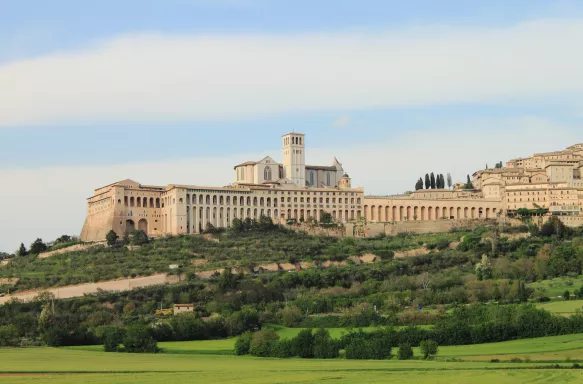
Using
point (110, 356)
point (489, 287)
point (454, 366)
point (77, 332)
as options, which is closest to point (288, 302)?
point (489, 287)

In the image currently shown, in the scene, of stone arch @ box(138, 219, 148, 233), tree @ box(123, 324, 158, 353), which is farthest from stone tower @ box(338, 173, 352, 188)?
tree @ box(123, 324, 158, 353)

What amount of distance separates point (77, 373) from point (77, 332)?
1422 centimetres

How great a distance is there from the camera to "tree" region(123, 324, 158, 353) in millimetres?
42375

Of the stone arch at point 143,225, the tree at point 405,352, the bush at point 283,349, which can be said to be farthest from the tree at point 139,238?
the tree at point 405,352

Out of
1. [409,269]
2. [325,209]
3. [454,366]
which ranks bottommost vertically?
[454,366]

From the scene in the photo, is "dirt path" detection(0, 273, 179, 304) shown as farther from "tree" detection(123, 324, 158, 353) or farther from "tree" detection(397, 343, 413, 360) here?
"tree" detection(397, 343, 413, 360)

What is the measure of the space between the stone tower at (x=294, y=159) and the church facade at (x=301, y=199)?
80 millimetres

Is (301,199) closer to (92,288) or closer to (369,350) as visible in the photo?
(92,288)

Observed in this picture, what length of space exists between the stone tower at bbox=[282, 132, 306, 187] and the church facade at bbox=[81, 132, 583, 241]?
0.26 feet

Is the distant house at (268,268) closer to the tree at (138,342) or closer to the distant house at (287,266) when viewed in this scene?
the distant house at (287,266)

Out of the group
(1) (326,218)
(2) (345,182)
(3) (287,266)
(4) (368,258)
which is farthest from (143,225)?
(2) (345,182)

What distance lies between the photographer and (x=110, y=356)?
39.8 meters

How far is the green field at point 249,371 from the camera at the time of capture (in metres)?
30.8

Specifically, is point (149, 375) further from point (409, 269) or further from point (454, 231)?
point (454, 231)
